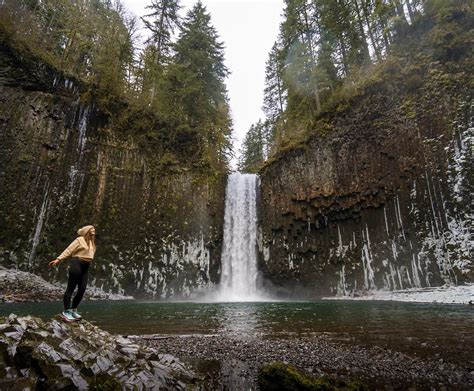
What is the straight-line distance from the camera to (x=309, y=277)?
21453mm

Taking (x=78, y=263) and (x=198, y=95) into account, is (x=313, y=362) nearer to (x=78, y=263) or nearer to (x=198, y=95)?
(x=78, y=263)

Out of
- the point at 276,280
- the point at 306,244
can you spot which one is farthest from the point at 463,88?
the point at 276,280

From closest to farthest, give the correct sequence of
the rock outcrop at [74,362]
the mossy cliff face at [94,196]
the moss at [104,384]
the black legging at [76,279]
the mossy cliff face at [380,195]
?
1. the rock outcrop at [74,362]
2. the moss at [104,384]
3. the black legging at [76,279]
4. the mossy cliff face at [380,195]
5. the mossy cliff face at [94,196]

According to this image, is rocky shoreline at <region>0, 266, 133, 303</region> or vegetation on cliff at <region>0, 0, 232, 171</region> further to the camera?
vegetation on cliff at <region>0, 0, 232, 171</region>

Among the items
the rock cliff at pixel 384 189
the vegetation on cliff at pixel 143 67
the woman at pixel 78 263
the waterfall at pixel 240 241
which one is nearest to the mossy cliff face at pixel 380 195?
the rock cliff at pixel 384 189

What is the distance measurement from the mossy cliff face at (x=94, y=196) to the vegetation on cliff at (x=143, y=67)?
1.19 metres

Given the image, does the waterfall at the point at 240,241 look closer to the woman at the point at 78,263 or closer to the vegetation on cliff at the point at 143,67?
the vegetation on cliff at the point at 143,67

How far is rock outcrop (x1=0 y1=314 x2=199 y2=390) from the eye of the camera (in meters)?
3.03

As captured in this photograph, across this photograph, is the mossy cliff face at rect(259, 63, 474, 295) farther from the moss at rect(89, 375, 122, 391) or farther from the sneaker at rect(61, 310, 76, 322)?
the sneaker at rect(61, 310, 76, 322)

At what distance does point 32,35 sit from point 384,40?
1072 inches

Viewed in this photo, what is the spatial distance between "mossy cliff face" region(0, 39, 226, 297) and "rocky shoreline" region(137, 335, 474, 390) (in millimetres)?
15784

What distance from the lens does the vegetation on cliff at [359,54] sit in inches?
764

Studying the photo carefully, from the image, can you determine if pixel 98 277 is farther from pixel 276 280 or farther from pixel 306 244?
pixel 306 244

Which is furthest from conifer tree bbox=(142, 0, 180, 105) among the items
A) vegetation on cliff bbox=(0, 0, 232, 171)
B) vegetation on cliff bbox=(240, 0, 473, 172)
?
vegetation on cliff bbox=(240, 0, 473, 172)
